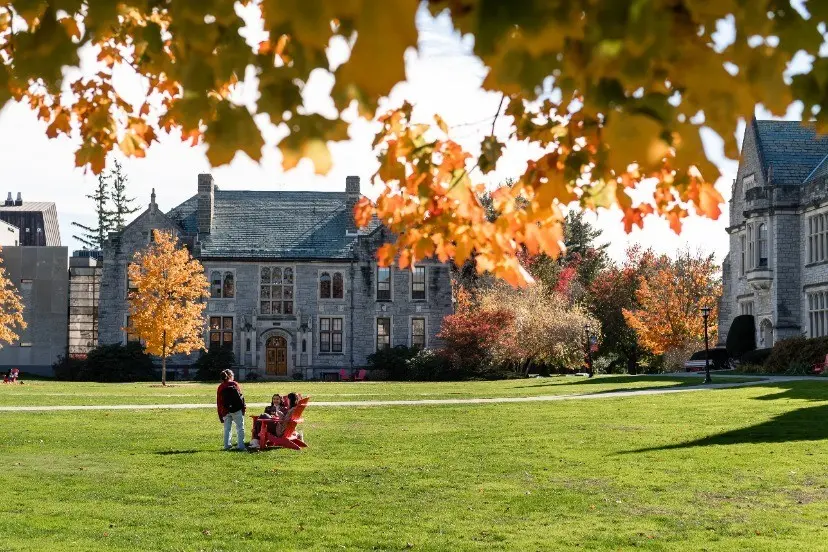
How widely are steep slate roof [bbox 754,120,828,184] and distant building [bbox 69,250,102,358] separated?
3424 centimetres

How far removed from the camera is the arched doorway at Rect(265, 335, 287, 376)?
55438mm

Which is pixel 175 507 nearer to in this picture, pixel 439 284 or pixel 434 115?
pixel 434 115

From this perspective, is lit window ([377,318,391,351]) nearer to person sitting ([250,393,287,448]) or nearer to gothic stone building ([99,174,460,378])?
gothic stone building ([99,174,460,378])

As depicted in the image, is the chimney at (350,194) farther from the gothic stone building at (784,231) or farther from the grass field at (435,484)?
the grass field at (435,484)

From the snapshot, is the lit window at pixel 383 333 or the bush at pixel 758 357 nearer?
the bush at pixel 758 357

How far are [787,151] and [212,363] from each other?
28.8 m

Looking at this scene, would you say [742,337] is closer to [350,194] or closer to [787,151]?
[787,151]

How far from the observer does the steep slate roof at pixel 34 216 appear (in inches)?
3666

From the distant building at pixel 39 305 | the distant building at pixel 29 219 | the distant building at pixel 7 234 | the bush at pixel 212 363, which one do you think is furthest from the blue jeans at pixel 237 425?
the distant building at pixel 29 219

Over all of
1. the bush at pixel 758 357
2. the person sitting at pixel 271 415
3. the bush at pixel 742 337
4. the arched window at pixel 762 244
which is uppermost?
the arched window at pixel 762 244

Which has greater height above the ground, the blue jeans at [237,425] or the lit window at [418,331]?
the lit window at [418,331]

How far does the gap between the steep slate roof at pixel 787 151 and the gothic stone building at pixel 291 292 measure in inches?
711

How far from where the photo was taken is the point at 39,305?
57781 millimetres

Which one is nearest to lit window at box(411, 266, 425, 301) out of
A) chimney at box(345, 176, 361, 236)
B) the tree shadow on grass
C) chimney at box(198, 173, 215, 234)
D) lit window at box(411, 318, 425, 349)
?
lit window at box(411, 318, 425, 349)
